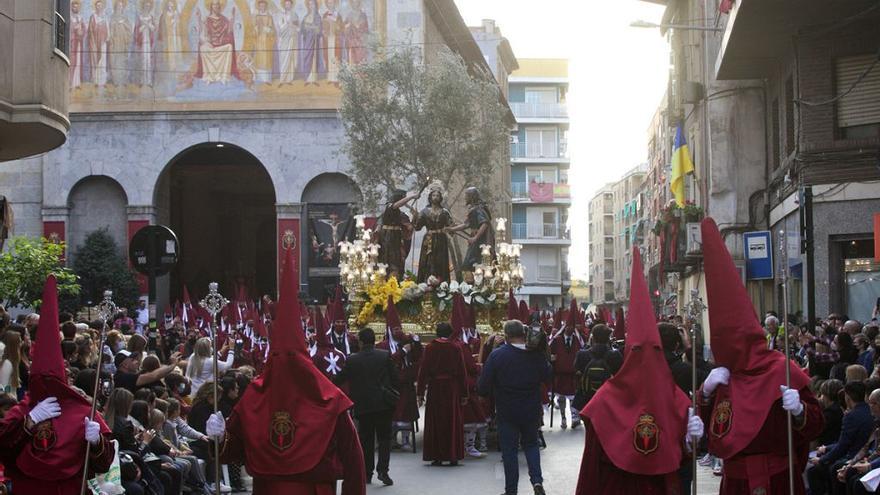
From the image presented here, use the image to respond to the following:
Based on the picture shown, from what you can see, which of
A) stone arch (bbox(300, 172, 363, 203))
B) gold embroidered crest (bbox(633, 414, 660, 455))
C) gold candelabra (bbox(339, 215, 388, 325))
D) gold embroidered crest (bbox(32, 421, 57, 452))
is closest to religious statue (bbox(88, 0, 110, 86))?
stone arch (bbox(300, 172, 363, 203))

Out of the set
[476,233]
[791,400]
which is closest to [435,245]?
[476,233]

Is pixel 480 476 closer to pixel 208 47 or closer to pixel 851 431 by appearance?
pixel 851 431

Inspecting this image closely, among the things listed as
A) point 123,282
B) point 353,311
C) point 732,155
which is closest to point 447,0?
point 123,282

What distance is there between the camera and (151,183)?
145 feet

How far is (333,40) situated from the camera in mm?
43625

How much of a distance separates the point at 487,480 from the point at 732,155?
18.1 metres

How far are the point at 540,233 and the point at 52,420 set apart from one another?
88.2 m

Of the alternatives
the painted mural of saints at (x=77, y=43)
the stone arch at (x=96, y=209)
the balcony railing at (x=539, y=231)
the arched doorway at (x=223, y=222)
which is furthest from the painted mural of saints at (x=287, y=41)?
the balcony railing at (x=539, y=231)

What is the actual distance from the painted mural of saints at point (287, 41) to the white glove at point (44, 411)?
36728 mm

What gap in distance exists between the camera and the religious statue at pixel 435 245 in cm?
2356

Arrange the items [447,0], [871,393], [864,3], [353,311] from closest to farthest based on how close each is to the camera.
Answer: [871,393] → [864,3] → [353,311] → [447,0]

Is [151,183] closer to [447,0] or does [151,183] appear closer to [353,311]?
[447,0]

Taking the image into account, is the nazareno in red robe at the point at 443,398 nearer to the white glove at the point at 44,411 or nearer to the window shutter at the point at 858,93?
the white glove at the point at 44,411

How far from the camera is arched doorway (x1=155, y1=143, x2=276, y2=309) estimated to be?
51750mm
